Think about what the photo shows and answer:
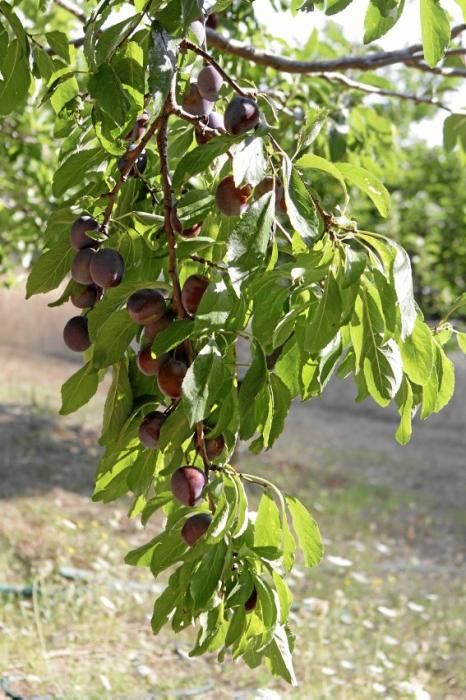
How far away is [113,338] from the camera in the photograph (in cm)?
116

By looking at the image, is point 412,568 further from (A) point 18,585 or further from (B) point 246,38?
(B) point 246,38

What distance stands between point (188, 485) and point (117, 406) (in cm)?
17

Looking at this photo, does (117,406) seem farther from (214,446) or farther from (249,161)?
(249,161)

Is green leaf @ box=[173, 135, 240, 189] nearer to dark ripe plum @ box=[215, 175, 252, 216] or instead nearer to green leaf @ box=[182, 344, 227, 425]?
dark ripe plum @ box=[215, 175, 252, 216]

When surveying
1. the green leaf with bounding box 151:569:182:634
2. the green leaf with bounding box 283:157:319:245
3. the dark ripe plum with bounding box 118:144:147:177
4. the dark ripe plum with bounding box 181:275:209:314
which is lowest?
the green leaf with bounding box 151:569:182:634

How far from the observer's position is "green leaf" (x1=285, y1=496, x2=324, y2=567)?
128 centimetres

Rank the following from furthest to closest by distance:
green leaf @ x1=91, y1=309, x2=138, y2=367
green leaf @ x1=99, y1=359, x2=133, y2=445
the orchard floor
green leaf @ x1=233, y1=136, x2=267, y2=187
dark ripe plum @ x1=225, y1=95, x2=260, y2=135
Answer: the orchard floor
green leaf @ x1=99, y1=359, x2=133, y2=445
green leaf @ x1=91, y1=309, x2=138, y2=367
dark ripe plum @ x1=225, y1=95, x2=260, y2=135
green leaf @ x1=233, y1=136, x2=267, y2=187

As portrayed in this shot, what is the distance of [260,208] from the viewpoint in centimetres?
96

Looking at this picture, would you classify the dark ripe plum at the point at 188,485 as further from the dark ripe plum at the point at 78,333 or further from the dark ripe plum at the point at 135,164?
the dark ripe plum at the point at 135,164

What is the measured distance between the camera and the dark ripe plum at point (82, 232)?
3.80 ft

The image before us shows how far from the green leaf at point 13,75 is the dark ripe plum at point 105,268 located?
0.29 metres

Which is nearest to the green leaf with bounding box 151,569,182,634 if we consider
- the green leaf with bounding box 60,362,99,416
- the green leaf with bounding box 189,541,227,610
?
the green leaf with bounding box 189,541,227,610

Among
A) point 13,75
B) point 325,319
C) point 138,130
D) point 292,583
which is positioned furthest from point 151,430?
point 292,583

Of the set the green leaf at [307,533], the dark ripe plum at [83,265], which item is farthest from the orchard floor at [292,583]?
the dark ripe plum at [83,265]
